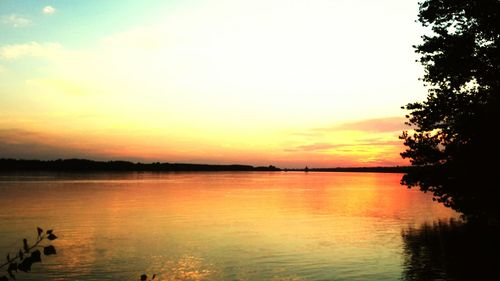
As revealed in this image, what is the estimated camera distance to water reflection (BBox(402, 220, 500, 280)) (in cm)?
2449

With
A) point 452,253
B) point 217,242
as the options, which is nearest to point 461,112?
point 452,253

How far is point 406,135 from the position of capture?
2930cm

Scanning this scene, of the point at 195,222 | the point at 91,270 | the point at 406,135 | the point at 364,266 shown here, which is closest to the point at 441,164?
the point at 406,135

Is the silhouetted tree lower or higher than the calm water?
higher

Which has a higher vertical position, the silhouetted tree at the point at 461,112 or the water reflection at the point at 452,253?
the silhouetted tree at the point at 461,112

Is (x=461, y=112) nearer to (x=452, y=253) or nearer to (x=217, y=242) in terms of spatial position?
(x=452, y=253)

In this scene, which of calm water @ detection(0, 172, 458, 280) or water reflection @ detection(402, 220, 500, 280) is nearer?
water reflection @ detection(402, 220, 500, 280)

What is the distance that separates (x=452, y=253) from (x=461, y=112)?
9.22 meters

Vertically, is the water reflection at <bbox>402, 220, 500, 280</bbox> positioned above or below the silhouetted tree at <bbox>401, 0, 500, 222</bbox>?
below

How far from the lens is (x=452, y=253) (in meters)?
29.7

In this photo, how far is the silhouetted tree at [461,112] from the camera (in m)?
22.8

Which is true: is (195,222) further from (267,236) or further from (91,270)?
(91,270)

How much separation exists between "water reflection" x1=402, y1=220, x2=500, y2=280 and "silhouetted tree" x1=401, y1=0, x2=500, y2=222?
2.94 metres

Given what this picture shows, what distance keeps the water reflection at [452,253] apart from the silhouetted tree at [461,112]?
116 inches
